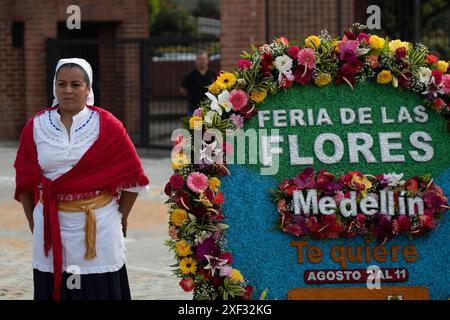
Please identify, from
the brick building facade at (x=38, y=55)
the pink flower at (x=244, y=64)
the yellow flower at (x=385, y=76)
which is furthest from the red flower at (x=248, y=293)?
the brick building facade at (x=38, y=55)

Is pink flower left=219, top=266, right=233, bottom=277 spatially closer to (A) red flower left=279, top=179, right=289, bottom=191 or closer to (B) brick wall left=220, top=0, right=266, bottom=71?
(A) red flower left=279, top=179, right=289, bottom=191

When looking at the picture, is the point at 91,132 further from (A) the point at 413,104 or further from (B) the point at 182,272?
(A) the point at 413,104

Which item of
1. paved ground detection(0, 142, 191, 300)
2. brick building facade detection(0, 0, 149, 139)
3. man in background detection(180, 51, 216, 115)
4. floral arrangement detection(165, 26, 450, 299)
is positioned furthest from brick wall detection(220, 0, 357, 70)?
floral arrangement detection(165, 26, 450, 299)

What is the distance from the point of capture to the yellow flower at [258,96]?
569 cm

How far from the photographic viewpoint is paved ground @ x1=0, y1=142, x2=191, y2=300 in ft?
27.1

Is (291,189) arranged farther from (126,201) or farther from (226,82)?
(126,201)

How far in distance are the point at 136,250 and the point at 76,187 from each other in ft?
14.9

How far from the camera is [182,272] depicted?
5699 mm

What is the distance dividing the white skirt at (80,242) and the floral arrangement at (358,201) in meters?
0.82

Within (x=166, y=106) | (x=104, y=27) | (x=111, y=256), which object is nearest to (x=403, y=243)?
(x=111, y=256)

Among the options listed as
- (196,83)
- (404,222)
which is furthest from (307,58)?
(196,83)

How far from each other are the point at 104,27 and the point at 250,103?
16.0m

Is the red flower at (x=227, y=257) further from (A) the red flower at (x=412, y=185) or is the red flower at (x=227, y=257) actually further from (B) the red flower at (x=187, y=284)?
(A) the red flower at (x=412, y=185)

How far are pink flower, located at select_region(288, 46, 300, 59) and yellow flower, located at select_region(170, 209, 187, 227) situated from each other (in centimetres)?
94
